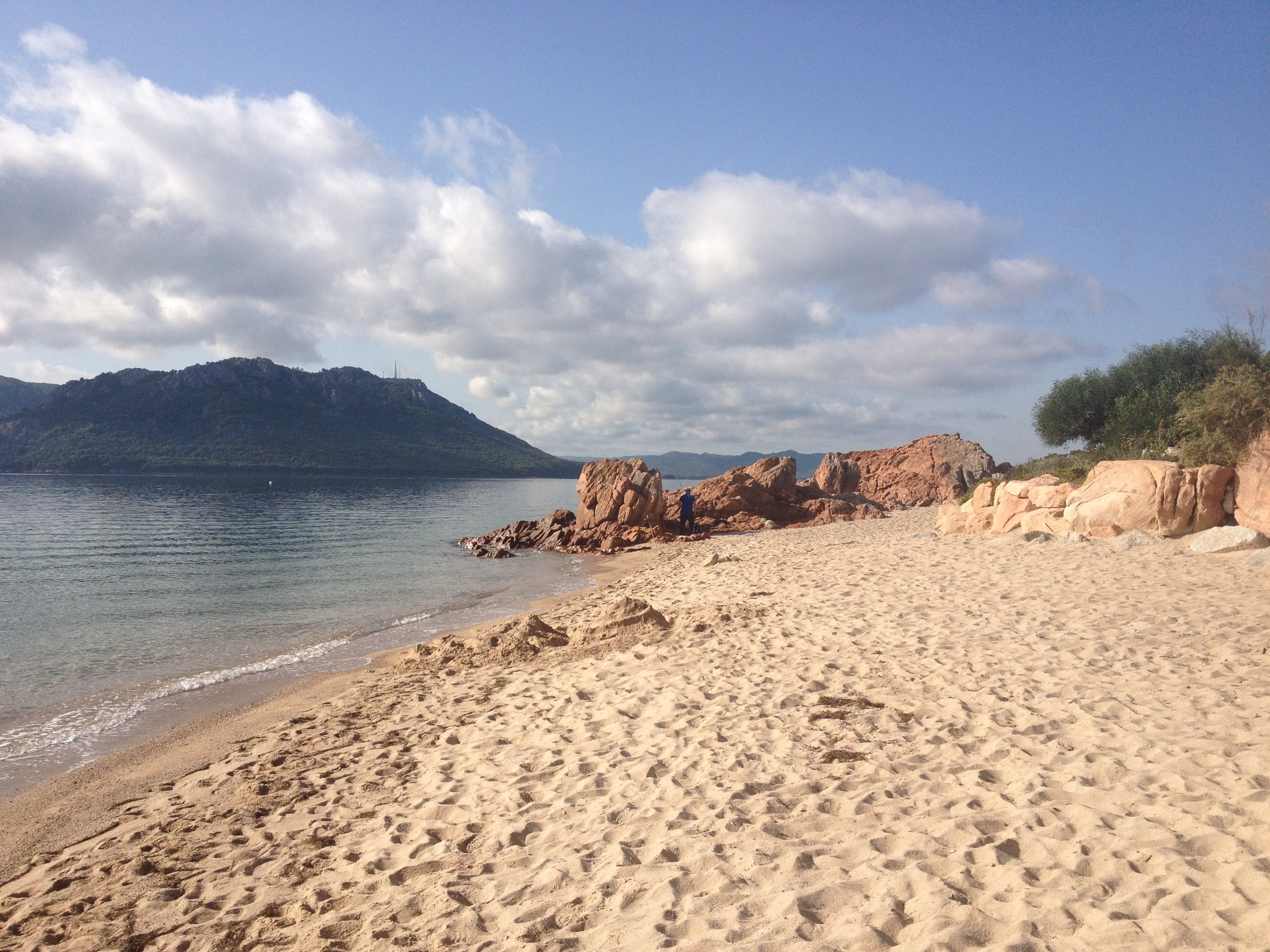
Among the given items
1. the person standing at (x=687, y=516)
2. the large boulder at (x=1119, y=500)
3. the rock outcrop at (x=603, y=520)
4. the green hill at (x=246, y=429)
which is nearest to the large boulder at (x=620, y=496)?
the rock outcrop at (x=603, y=520)

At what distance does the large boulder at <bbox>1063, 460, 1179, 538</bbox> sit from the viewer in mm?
15742

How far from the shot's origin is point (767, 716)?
22.2 feet

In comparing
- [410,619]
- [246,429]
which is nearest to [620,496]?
[410,619]

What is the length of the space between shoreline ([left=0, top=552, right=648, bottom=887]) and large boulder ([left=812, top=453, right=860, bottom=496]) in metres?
35.1

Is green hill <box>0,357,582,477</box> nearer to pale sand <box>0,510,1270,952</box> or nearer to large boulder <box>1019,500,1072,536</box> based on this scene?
large boulder <box>1019,500,1072,536</box>

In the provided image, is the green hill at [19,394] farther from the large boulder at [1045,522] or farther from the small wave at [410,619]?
the large boulder at [1045,522]

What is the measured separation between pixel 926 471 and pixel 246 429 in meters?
123

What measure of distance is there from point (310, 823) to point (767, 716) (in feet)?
→ 14.1

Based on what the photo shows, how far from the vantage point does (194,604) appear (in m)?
17.0

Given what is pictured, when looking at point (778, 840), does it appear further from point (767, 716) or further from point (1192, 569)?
point (1192, 569)

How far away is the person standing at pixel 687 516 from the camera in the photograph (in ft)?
99.9

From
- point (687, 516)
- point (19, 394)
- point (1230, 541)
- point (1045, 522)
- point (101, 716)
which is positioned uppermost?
point (19, 394)

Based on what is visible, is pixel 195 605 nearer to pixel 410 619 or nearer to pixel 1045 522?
pixel 410 619

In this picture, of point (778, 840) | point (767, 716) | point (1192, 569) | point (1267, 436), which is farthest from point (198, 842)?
point (1267, 436)
